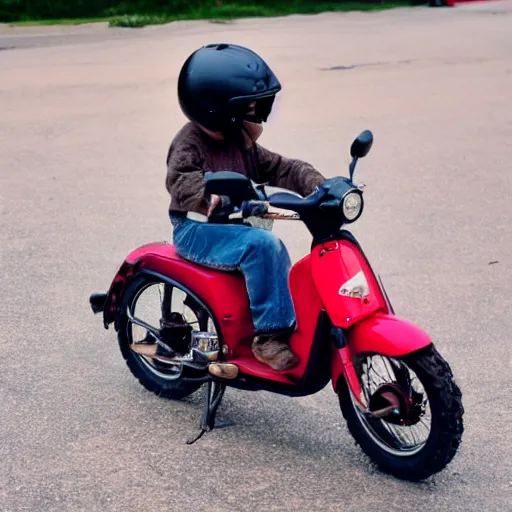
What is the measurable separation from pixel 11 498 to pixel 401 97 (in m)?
9.08

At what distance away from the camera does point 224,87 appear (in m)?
3.88

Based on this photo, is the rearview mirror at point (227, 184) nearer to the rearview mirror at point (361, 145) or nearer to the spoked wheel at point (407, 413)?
the rearview mirror at point (361, 145)

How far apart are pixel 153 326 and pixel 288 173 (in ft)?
2.89

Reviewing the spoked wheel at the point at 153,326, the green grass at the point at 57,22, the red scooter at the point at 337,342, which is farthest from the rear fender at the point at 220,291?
the green grass at the point at 57,22

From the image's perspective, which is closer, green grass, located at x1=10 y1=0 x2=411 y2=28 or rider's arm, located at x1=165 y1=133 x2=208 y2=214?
rider's arm, located at x1=165 y1=133 x2=208 y2=214

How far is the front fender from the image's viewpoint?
3.47 m

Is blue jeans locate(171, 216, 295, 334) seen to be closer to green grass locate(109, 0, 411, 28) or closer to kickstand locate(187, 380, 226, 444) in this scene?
kickstand locate(187, 380, 226, 444)

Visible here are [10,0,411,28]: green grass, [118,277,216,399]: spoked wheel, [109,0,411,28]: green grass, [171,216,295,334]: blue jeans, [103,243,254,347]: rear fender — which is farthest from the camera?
[10,0,411,28]: green grass

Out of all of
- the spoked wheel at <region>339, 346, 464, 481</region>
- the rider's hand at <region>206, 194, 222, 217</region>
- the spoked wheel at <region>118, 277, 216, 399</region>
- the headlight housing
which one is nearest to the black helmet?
the rider's hand at <region>206, 194, 222, 217</region>

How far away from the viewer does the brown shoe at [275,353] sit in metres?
3.89

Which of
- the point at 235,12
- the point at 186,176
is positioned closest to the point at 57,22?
the point at 235,12

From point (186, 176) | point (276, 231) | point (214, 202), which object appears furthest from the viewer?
point (276, 231)

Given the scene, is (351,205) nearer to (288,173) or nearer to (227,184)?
(227,184)

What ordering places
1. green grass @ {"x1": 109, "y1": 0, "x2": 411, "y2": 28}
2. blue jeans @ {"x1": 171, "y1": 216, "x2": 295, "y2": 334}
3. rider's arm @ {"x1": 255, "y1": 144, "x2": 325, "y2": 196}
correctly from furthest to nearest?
green grass @ {"x1": 109, "y1": 0, "x2": 411, "y2": 28}
rider's arm @ {"x1": 255, "y1": 144, "x2": 325, "y2": 196}
blue jeans @ {"x1": 171, "y1": 216, "x2": 295, "y2": 334}
